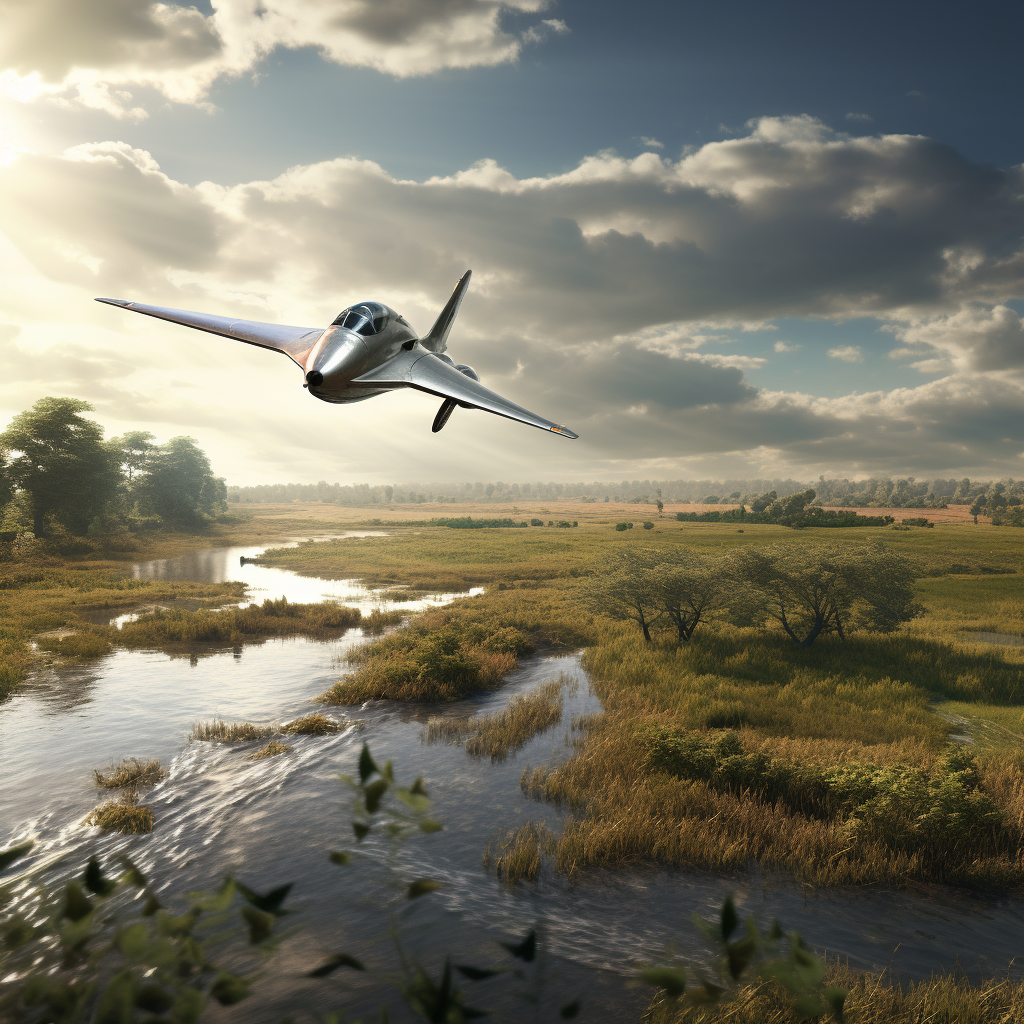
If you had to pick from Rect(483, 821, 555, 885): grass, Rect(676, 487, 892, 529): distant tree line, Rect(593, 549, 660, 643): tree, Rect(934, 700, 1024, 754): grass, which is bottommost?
Rect(483, 821, 555, 885): grass

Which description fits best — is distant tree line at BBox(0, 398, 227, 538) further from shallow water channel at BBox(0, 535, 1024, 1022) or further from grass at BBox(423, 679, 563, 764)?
grass at BBox(423, 679, 563, 764)

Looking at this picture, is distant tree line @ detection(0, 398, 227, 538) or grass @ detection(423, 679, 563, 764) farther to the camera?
distant tree line @ detection(0, 398, 227, 538)

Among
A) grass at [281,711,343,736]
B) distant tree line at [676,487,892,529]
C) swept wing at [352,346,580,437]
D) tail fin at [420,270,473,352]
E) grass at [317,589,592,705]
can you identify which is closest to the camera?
swept wing at [352,346,580,437]

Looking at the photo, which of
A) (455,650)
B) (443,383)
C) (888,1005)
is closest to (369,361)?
(443,383)

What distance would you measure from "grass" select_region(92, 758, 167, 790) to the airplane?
13.6 metres

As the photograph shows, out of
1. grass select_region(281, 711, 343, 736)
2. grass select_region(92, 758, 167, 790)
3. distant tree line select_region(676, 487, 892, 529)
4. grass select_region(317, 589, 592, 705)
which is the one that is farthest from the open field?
distant tree line select_region(676, 487, 892, 529)

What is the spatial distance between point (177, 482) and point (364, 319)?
314 ft

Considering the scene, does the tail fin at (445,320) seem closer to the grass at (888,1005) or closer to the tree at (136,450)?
the grass at (888,1005)

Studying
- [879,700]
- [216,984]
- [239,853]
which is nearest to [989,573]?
[879,700]

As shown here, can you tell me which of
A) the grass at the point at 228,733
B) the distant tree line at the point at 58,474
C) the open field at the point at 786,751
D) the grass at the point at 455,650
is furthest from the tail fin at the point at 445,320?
the distant tree line at the point at 58,474

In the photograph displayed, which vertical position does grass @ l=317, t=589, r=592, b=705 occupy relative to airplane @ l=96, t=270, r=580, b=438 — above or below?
below

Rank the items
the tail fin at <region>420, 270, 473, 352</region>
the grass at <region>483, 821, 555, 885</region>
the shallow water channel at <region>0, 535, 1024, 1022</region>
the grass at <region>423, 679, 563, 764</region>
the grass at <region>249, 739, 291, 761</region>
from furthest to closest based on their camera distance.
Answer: the grass at <region>423, 679, 563, 764</region>, the grass at <region>249, 739, 291, 761</region>, the grass at <region>483, 821, 555, 885</region>, the shallow water channel at <region>0, 535, 1024, 1022</region>, the tail fin at <region>420, 270, 473, 352</region>

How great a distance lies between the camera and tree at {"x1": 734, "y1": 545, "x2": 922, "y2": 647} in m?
25.2

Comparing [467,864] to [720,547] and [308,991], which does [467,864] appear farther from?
[720,547]
